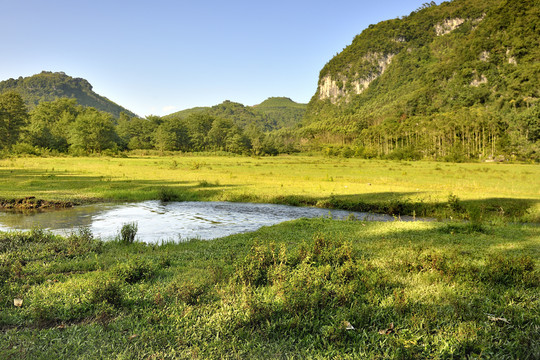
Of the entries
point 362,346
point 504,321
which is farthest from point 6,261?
point 504,321

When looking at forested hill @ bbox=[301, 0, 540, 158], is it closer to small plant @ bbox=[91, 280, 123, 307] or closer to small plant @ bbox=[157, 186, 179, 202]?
small plant @ bbox=[157, 186, 179, 202]

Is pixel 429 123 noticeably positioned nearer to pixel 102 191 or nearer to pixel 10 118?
pixel 102 191

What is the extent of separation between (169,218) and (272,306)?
44.3 ft

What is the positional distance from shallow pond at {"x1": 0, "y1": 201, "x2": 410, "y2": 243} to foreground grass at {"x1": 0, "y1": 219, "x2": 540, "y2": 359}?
530cm

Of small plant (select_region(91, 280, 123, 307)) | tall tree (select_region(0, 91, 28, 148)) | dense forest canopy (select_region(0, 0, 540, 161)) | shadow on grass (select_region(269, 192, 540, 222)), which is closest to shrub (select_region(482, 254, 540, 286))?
small plant (select_region(91, 280, 123, 307))

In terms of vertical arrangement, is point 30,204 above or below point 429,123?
below

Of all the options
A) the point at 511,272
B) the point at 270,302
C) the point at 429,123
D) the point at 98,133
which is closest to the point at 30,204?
the point at 270,302

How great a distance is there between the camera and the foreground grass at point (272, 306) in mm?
4176

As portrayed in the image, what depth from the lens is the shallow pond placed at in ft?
46.5

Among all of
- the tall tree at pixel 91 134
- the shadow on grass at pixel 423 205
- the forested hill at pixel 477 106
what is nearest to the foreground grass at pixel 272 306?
the shadow on grass at pixel 423 205

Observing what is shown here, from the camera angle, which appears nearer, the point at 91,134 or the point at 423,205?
the point at 423,205

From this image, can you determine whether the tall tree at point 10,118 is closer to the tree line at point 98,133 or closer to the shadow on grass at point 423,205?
the tree line at point 98,133

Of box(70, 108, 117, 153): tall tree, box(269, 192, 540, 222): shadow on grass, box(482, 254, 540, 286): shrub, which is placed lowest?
box(269, 192, 540, 222): shadow on grass

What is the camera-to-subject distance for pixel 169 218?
1752 cm
